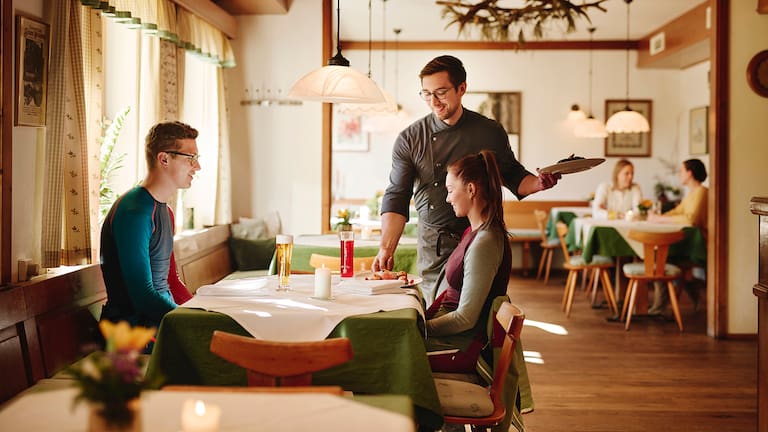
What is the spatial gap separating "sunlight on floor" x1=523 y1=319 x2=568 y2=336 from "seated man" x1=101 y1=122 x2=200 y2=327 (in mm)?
4137

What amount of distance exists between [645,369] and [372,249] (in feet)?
6.93

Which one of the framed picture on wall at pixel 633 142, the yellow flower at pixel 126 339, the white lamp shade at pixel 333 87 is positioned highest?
the framed picture on wall at pixel 633 142

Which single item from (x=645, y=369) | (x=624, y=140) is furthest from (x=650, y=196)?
(x=645, y=369)

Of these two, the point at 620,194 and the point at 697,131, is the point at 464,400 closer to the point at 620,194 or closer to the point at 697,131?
the point at 620,194

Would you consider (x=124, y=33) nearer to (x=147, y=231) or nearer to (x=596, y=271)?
(x=147, y=231)

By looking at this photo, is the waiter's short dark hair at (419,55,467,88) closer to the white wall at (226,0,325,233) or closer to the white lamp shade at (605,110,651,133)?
the white wall at (226,0,325,233)

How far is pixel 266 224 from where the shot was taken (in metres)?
7.09

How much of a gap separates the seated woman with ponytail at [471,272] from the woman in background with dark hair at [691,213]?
4844mm

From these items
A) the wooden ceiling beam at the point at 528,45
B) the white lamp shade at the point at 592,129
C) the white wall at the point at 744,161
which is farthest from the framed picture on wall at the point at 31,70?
the wooden ceiling beam at the point at 528,45

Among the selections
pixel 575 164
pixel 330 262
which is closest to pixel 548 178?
pixel 575 164

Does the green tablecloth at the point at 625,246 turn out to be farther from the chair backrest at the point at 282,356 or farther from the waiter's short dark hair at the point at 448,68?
the chair backrest at the point at 282,356

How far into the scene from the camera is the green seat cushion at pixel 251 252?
23.0 feet

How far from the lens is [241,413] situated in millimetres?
1692

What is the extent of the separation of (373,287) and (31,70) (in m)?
1.85
